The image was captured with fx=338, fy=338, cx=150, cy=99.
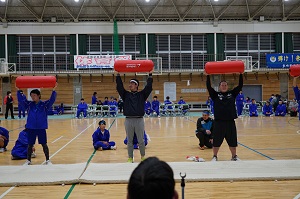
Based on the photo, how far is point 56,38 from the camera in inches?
1005

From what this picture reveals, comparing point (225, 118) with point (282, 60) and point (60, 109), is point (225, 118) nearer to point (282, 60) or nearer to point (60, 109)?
point (282, 60)

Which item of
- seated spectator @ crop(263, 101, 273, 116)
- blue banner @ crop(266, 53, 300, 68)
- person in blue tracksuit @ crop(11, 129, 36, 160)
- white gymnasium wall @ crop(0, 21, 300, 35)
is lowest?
person in blue tracksuit @ crop(11, 129, 36, 160)

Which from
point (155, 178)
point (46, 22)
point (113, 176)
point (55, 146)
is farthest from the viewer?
point (46, 22)

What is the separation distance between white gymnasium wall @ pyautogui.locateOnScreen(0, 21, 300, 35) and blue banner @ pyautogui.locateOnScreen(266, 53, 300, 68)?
9.38 feet

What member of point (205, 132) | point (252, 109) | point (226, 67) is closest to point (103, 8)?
point (252, 109)

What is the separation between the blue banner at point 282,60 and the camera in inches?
938

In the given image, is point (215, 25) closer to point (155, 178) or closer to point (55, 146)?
point (55, 146)

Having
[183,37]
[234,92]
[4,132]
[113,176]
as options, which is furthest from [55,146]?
[183,37]

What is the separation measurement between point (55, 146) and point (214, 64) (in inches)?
198

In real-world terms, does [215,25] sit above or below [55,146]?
above

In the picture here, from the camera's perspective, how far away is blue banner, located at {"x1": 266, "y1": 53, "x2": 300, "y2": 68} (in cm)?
2383

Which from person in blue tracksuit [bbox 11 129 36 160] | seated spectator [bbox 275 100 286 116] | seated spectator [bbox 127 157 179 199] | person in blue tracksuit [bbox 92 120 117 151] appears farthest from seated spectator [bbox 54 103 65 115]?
seated spectator [bbox 127 157 179 199]

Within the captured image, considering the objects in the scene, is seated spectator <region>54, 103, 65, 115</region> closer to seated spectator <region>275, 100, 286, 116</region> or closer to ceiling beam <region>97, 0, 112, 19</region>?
ceiling beam <region>97, 0, 112, 19</region>

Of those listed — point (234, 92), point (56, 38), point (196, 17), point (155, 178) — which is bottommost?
point (155, 178)
